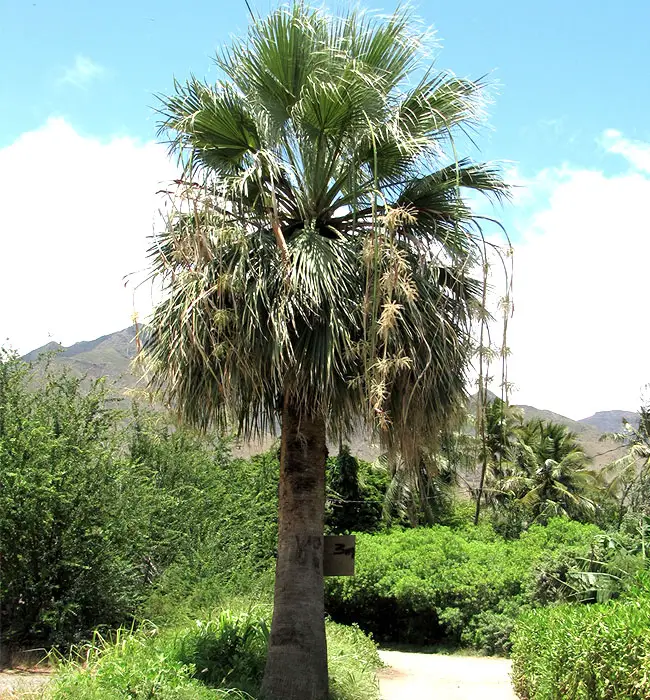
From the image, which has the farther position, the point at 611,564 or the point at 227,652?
the point at 227,652

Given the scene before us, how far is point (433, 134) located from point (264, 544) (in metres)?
12.7

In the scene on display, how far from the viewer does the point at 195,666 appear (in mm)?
7969

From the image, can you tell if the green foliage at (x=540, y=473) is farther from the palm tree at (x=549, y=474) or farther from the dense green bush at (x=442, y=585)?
the dense green bush at (x=442, y=585)

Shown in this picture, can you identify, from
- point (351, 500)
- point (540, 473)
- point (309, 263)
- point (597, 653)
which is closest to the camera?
point (597, 653)

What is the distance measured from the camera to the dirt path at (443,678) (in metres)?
10.4

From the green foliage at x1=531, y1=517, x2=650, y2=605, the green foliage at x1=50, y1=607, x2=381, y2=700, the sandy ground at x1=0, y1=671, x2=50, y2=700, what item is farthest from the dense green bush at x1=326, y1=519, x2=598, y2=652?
the sandy ground at x1=0, y1=671, x2=50, y2=700

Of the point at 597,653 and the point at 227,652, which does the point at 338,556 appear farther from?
the point at 597,653

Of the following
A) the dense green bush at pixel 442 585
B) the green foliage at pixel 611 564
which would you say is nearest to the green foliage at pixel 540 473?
the dense green bush at pixel 442 585

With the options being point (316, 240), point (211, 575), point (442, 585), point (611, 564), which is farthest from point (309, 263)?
point (442, 585)

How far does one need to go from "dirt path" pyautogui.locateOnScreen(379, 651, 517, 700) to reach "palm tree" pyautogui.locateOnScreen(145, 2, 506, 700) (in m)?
3.42

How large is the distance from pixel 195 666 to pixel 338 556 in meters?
1.83

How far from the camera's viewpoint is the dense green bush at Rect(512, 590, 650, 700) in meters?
5.46

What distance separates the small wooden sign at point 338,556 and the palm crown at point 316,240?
131 cm

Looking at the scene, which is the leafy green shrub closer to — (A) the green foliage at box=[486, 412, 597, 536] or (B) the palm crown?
(B) the palm crown
